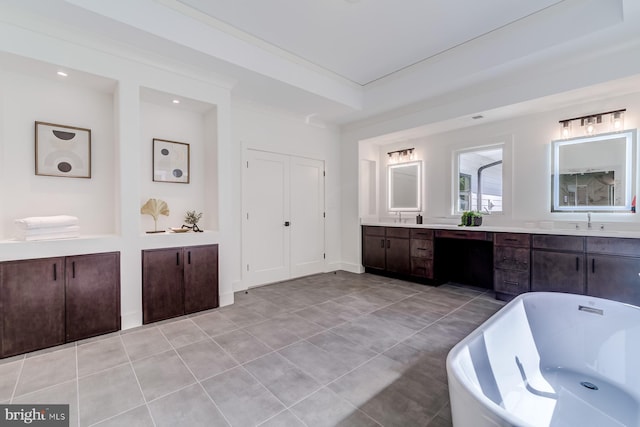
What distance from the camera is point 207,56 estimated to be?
3.07 m

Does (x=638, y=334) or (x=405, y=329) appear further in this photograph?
(x=405, y=329)

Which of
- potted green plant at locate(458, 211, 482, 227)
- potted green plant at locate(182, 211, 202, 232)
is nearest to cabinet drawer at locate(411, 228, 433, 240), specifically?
potted green plant at locate(458, 211, 482, 227)

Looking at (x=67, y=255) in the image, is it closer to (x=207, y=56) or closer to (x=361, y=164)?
(x=207, y=56)

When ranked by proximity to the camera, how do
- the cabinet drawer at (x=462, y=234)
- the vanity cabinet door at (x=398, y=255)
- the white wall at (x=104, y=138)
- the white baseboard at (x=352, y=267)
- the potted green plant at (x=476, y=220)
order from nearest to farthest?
the white wall at (x=104, y=138) < the cabinet drawer at (x=462, y=234) < the potted green plant at (x=476, y=220) < the vanity cabinet door at (x=398, y=255) < the white baseboard at (x=352, y=267)

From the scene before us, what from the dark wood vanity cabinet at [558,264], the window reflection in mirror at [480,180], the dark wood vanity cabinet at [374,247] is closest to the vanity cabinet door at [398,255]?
the dark wood vanity cabinet at [374,247]

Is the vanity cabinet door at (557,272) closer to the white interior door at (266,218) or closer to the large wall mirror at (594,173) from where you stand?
the large wall mirror at (594,173)

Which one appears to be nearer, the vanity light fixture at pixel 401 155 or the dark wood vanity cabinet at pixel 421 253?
the dark wood vanity cabinet at pixel 421 253

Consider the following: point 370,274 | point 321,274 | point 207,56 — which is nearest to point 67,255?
point 207,56

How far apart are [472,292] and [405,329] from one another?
1876 millimetres

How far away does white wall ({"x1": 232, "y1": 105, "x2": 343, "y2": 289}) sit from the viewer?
4402 mm

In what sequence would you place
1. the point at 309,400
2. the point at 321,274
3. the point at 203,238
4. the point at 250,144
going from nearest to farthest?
1. the point at 309,400
2. the point at 203,238
3. the point at 250,144
4. the point at 321,274

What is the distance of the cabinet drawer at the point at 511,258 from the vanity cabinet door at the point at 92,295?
14.8 feet

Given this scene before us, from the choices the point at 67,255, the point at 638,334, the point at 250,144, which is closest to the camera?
the point at 638,334

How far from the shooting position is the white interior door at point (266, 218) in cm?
448
